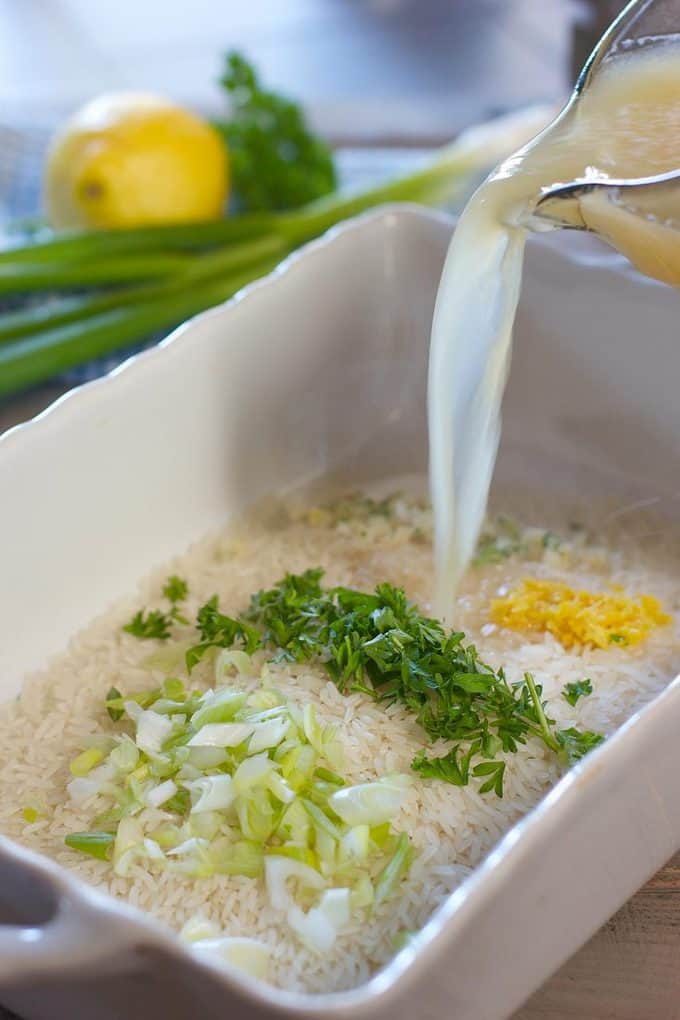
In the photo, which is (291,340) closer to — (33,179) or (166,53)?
(33,179)

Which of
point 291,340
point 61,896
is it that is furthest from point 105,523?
point 61,896

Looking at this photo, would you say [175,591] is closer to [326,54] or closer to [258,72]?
[258,72]

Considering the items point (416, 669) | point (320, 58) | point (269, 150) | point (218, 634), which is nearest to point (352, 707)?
point (416, 669)

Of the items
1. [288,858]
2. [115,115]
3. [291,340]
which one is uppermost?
[115,115]

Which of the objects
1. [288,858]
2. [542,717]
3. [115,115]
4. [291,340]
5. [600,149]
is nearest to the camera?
[288,858]

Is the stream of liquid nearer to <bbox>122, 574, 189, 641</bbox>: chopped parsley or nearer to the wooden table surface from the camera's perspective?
A: <bbox>122, 574, 189, 641</bbox>: chopped parsley

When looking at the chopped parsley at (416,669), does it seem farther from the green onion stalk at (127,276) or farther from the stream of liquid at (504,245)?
the green onion stalk at (127,276)
